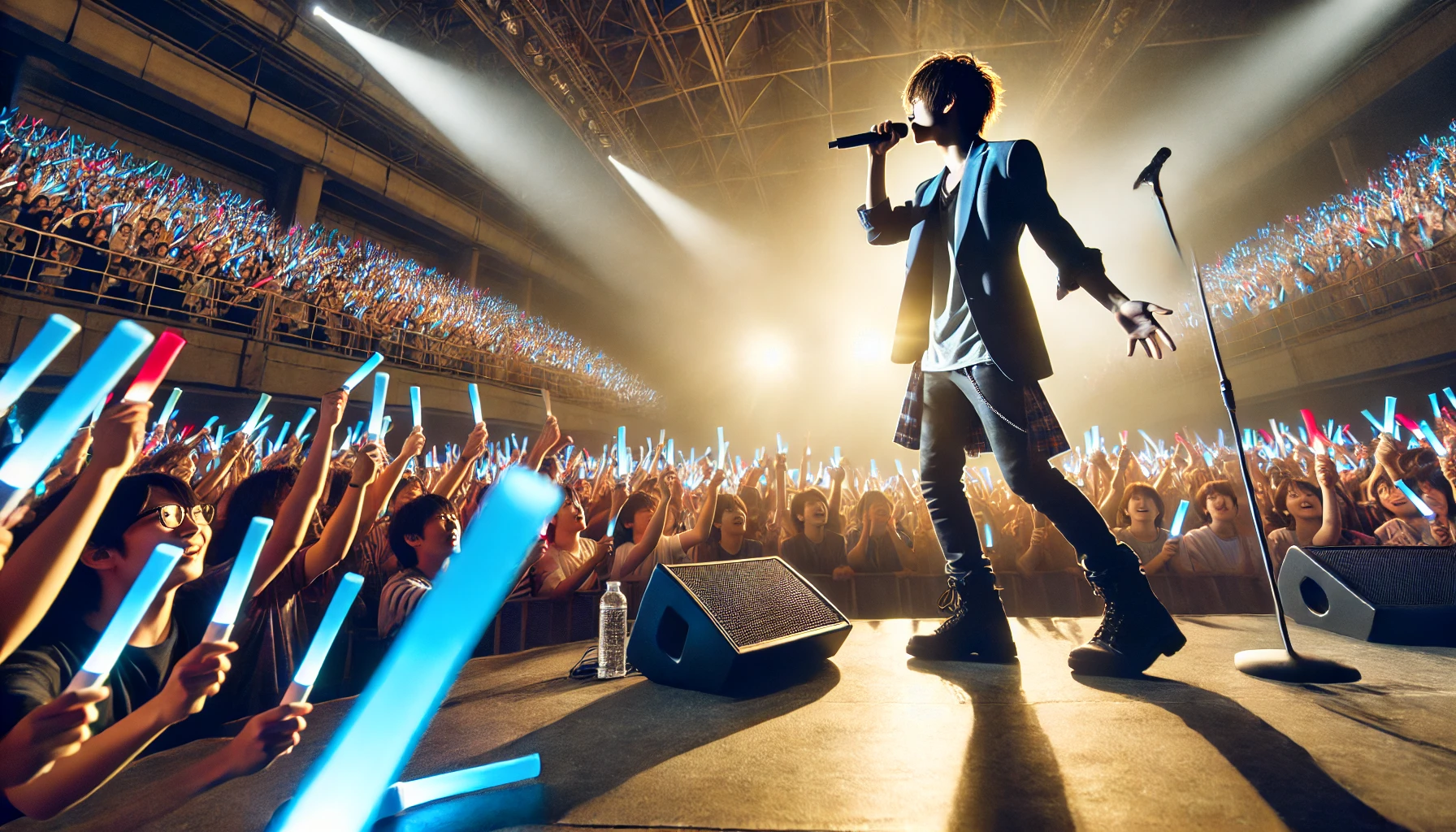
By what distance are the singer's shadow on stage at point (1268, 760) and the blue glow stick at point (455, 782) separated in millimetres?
1419

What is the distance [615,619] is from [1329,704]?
2122 mm

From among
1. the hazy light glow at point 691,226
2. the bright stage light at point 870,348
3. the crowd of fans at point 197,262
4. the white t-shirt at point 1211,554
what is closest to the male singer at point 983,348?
the white t-shirt at point 1211,554

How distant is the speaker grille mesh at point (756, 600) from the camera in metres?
1.83

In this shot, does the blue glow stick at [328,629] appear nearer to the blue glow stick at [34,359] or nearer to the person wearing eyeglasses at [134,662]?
the person wearing eyeglasses at [134,662]

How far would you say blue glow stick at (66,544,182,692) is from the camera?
742 mm

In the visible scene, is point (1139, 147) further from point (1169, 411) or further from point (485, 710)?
point (485, 710)

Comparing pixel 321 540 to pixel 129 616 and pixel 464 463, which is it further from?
pixel 129 616

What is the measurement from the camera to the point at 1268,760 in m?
1.07

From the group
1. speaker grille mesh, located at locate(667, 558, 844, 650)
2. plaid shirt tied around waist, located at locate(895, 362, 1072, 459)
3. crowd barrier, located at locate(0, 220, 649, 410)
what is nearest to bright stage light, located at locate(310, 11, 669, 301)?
crowd barrier, located at locate(0, 220, 649, 410)

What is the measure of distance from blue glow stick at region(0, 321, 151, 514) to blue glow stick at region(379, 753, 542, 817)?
785 millimetres

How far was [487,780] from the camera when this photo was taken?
116 cm

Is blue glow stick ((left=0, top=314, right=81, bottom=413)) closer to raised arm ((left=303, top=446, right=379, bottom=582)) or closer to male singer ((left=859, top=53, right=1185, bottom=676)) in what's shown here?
raised arm ((left=303, top=446, right=379, bottom=582))

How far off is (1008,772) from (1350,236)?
14.6 metres

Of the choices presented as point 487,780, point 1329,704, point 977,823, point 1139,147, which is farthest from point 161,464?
point 1139,147
